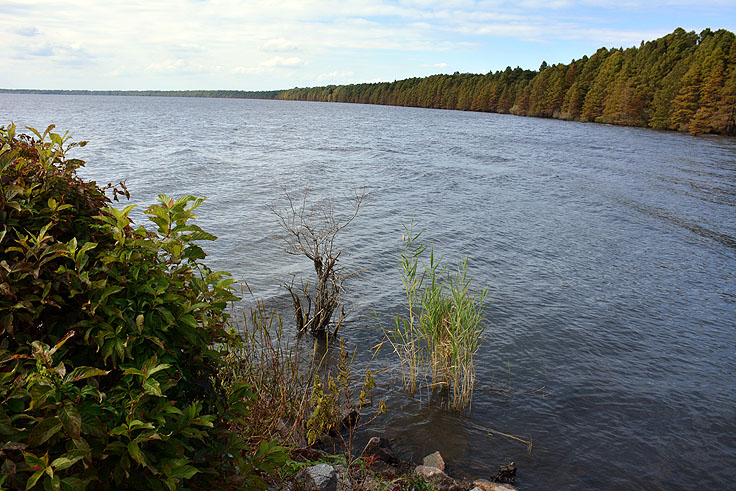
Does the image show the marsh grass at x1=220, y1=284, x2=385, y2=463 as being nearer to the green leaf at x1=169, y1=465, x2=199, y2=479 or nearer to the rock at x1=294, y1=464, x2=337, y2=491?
the rock at x1=294, y1=464, x2=337, y2=491

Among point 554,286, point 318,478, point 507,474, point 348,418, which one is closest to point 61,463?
point 318,478

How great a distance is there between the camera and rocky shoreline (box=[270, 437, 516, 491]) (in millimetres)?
4164

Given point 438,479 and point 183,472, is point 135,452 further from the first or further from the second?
point 438,479

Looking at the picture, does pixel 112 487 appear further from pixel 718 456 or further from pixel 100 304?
pixel 718 456

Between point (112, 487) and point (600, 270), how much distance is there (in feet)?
42.6

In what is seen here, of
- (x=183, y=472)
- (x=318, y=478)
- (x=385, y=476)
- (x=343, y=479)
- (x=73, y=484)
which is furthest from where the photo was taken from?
(x=385, y=476)

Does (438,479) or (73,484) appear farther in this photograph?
(438,479)

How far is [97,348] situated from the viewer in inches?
85.7

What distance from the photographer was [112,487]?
88.0 inches

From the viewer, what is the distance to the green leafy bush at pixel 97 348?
191 cm

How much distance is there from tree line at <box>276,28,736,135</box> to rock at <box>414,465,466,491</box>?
200 ft

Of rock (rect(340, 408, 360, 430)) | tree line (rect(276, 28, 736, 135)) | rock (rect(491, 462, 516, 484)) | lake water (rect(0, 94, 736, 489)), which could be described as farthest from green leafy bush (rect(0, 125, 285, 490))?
tree line (rect(276, 28, 736, 135))

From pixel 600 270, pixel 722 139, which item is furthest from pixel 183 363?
pixel 722 139

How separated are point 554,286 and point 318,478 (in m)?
9.04
